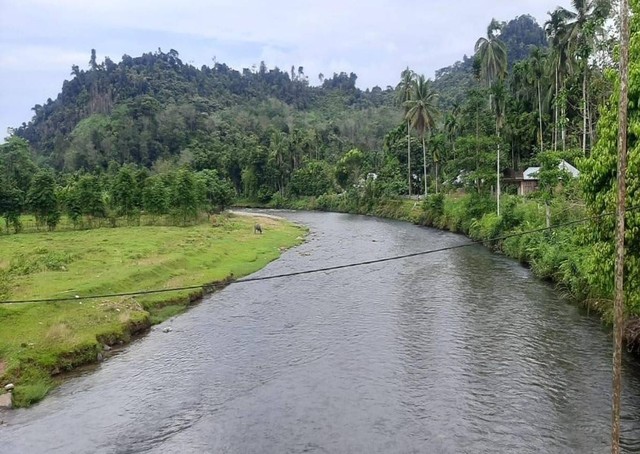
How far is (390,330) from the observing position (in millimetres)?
30203

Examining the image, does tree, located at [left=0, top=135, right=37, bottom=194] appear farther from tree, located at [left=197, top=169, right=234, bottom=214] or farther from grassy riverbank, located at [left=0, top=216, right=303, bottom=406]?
grassy riverbank, located at [left=0, top=216, right=303, bottom=406]

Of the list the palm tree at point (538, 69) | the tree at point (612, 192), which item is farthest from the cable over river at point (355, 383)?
the palm tree at point (538, 69)

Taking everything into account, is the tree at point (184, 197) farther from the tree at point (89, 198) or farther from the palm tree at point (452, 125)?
the palm tree at point (452, 125)

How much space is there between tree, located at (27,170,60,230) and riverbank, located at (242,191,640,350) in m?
55.0

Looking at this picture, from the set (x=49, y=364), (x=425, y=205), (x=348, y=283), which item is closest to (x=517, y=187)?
(x=425, y=205)

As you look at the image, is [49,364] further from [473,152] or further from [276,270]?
[473,152]

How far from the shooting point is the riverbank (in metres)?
30.0

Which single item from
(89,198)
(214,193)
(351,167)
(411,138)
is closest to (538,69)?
(411,138)

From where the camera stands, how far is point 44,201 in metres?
73.4

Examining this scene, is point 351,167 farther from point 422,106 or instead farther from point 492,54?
point 492,54

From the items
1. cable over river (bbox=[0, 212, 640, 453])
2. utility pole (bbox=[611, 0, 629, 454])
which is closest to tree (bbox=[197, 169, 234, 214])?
cable over river (bbox=[0, 212, 640, 453])

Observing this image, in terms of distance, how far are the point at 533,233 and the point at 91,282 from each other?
3580cm

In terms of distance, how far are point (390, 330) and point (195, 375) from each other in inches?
446

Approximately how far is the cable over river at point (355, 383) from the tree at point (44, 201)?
47.8 m
